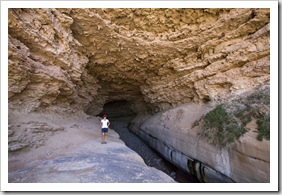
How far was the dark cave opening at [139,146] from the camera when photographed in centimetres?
791

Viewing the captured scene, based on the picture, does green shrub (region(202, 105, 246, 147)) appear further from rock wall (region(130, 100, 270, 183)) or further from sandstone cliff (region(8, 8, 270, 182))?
sandstone cliff (region(8, 8, 270, 182))

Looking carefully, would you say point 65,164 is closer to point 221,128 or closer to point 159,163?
point 221,128

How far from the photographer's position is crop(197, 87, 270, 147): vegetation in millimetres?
4968

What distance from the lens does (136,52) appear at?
9375 mm

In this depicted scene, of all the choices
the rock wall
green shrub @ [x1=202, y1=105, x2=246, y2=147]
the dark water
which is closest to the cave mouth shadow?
the dark water

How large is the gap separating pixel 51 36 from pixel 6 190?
5128mm

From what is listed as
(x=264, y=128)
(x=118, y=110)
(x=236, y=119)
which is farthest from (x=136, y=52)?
(x=118, y=110)

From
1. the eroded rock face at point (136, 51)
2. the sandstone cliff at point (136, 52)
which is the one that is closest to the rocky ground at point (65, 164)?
the sandstone cliff at point (136, 52)

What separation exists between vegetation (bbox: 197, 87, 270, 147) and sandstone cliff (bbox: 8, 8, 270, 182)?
2.84 feet

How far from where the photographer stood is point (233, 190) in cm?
319

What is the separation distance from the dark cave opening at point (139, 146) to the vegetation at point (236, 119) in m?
2.43

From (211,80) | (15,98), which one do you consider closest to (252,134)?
(211,80)

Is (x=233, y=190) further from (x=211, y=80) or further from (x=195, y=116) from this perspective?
(x=211, y=80)

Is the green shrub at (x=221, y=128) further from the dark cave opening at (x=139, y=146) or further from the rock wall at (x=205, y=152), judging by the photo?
the dark cave opening at (x=139, y=146)
